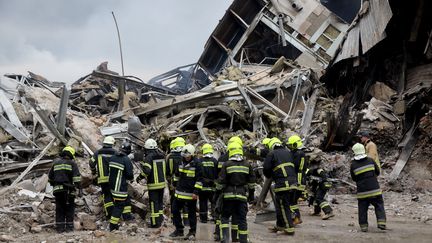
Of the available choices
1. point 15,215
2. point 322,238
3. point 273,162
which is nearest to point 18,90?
point 15,215

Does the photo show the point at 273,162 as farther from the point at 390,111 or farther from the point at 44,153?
the point at 390,111

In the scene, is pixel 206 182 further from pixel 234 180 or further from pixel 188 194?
pixel 234 180

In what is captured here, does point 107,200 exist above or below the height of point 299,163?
below

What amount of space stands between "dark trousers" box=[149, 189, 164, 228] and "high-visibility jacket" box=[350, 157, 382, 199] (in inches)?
123

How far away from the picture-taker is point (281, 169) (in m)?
6.63

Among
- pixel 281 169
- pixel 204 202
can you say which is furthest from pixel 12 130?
pixel 281 169

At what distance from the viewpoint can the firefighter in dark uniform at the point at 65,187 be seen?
269 inches

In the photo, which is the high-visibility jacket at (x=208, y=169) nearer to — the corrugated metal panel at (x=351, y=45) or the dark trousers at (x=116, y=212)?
the dark trousers at (x=116, y=212)

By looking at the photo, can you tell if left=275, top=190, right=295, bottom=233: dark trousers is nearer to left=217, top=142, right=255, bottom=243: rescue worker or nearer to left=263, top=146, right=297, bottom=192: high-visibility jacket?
left=263, top=146, right=297, bottom=192: high-visibility jacket

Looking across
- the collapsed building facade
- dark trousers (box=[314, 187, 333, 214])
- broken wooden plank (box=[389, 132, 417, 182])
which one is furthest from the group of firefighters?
broken wooden plank (box=[389, 132, 417, 182])

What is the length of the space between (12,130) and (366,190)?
744cm

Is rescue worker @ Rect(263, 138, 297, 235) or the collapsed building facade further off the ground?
the collapsed building facade

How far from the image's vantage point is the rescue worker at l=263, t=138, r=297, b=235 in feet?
21.7

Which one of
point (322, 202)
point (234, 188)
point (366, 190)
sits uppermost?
point (234, 188)
